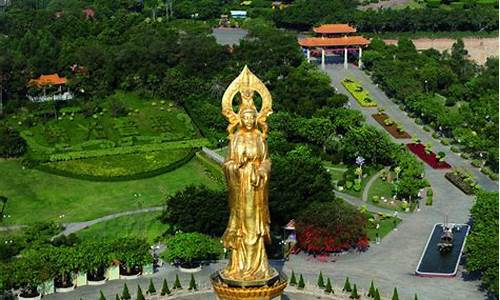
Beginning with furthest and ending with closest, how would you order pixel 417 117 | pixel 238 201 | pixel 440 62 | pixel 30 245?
1. pixel 440 62
2. pixel 417 117
3. pixel 30 245
4. pixel 238 201

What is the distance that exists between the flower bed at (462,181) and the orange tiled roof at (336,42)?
2799 centimetres

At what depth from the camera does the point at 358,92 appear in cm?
6806

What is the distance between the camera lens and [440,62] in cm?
7538

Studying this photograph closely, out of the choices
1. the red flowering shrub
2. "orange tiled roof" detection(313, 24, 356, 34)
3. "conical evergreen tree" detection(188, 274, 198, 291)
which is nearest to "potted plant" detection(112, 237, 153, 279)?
"conical evergreen tree" detection(188, 274, 198, 291)

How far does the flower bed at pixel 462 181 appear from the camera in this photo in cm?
4822

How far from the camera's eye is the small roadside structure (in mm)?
64750

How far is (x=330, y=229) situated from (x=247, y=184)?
14.4 m

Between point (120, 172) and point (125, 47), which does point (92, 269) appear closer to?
point (120, 172)

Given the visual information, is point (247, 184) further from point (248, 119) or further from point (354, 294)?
point (354, 294)

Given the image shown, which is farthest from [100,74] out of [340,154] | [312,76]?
[340,154]

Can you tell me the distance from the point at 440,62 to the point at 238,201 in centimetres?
5259

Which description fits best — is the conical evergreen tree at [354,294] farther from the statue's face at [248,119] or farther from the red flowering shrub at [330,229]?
the statue's face at [248,119]

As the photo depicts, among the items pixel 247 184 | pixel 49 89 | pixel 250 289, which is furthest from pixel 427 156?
pixel 250 289

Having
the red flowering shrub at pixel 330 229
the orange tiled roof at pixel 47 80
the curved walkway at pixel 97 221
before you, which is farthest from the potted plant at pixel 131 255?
the orange tiled roof at pixel 47 80
